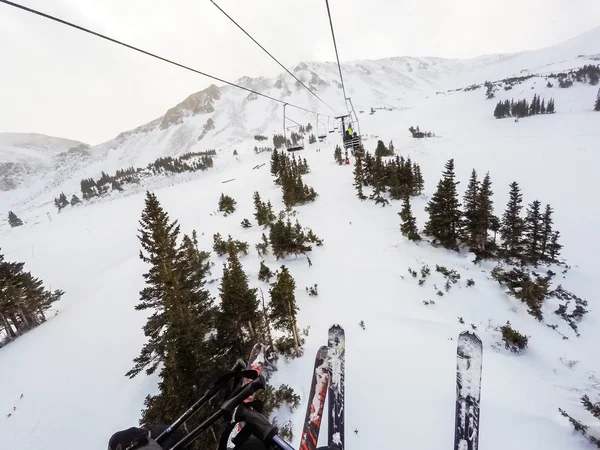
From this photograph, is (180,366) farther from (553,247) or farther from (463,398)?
(553,247)

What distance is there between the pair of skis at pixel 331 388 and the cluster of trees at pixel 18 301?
37.0m

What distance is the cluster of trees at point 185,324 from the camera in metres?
12.9

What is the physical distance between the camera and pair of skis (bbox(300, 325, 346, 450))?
6699mm

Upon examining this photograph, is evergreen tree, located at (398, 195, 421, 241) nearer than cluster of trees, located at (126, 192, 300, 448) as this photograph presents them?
No

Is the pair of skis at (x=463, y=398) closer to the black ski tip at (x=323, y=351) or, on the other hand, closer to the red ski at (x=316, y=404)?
the red ski at (x=316, y=404)

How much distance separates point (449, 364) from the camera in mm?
17000

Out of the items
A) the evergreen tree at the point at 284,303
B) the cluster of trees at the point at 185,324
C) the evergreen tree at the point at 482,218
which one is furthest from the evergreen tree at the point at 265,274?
the evergreen tree at the point at 482,218

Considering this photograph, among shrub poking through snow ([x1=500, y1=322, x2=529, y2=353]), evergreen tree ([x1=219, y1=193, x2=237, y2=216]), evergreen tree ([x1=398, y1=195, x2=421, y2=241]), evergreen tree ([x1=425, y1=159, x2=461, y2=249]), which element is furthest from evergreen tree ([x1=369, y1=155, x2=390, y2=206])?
shrub poking through snow ([x1=500, y1=322, x2=529, y2=353])

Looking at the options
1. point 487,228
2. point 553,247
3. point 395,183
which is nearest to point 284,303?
point 487,228

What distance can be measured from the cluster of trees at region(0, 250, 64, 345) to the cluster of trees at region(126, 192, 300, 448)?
2229 cm

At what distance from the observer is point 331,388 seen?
25.4 ft

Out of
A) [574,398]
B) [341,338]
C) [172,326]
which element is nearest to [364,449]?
[341,338]

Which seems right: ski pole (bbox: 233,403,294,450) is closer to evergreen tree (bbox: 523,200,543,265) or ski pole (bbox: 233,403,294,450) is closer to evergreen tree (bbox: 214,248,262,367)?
evergreen tree (bbox: 214,248,262,367)

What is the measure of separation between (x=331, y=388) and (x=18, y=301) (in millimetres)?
38425
